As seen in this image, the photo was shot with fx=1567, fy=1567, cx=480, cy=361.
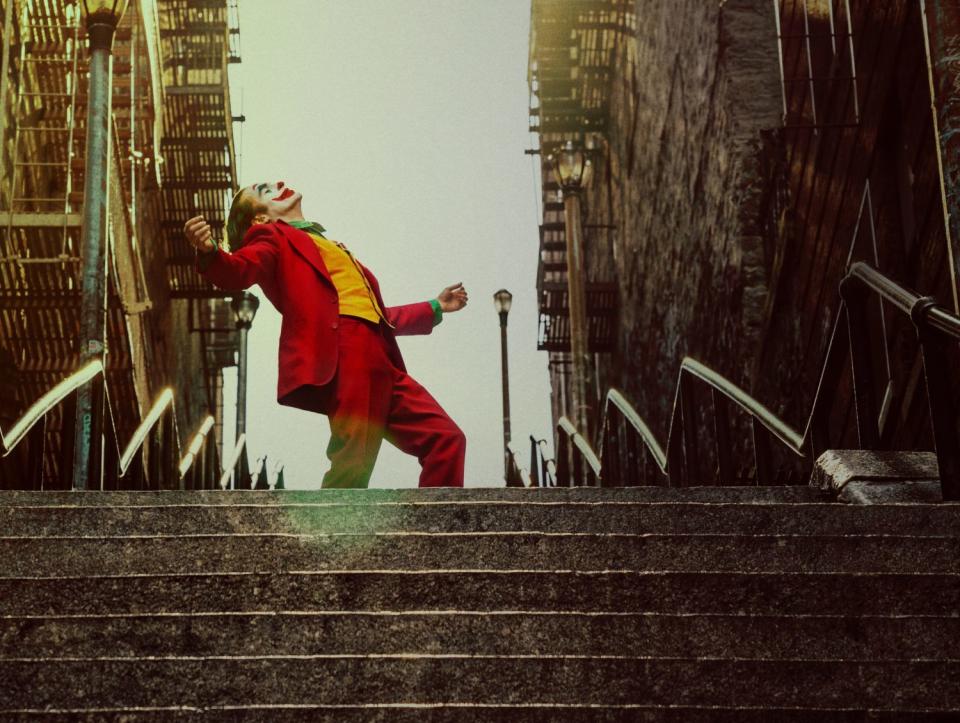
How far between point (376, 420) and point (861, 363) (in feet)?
7.03

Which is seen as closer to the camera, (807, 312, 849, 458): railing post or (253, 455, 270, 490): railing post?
(807, 312, 849, 458): railing post

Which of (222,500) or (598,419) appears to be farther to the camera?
(598,419)

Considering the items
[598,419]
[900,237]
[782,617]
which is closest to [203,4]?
[598,419]

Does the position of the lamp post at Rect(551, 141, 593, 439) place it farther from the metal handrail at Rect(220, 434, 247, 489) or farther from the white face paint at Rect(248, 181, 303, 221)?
the white face paint at Rect(248, 181, 303, 221)

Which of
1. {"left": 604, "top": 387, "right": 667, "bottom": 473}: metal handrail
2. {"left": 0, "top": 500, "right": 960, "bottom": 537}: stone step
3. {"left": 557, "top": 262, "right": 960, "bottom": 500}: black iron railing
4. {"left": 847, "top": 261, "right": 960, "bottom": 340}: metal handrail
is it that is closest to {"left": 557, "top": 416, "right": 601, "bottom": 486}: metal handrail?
{"left": 604, "top": 387, "right": 667, "bottom": 473}: metal handrail

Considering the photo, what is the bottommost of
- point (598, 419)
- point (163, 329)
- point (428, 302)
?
point (598, 419)

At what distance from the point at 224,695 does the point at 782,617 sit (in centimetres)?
148

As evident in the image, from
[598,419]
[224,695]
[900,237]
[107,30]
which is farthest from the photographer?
[598,419]

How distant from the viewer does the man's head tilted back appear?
7840mm

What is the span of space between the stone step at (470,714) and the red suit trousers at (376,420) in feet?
10.3

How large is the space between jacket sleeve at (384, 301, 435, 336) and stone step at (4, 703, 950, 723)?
421 cm

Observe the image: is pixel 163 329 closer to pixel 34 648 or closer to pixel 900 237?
pixel 900 237

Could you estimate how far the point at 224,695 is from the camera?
3.82 m

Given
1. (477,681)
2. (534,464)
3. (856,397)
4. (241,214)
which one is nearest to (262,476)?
(534,464)
